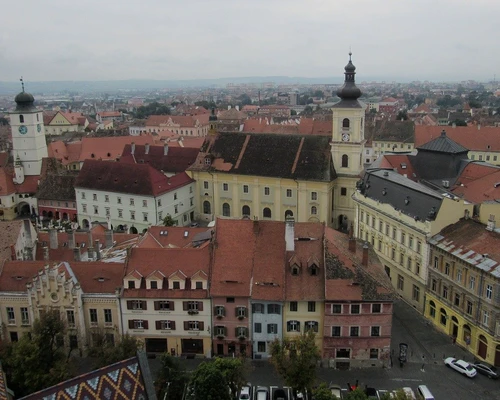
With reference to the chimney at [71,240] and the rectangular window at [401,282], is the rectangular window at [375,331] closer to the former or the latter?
the rectangular window at [401,282]

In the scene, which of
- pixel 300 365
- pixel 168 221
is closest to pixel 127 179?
pixel 168 221

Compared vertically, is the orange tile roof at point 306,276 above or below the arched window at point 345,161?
below

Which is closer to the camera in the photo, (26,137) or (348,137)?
(348,137)

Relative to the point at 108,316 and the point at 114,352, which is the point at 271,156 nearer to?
the point at 108,316

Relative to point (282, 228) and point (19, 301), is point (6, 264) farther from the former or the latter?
point (282, 228)

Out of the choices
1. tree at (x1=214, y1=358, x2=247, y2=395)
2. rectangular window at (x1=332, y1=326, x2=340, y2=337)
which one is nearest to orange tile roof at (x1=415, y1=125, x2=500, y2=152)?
rectangular window at (x1=332, y1=326, x2=340, y2=337)

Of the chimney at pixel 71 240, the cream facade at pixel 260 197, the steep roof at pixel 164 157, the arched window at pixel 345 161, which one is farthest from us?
the steep roof at pixel 164 157

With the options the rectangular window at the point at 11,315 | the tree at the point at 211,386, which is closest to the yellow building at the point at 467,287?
the tree at the point at 211,386
